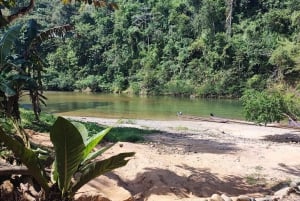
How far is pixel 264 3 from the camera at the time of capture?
165 ft

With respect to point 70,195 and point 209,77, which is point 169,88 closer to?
point 209,77

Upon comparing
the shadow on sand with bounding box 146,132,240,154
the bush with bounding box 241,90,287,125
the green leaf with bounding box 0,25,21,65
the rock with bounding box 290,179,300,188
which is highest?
the green leaf with bounding box 0,25,21,65

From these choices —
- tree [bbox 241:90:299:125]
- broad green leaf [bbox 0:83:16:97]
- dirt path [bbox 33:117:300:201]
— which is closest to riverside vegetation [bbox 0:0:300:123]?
tree [bbox 241:90:299:125]

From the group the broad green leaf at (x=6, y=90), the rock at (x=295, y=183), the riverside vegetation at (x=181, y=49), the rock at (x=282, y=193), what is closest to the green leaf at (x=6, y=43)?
the broad green leaf at (x=6, y=90)

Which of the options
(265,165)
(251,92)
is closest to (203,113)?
(251,92)

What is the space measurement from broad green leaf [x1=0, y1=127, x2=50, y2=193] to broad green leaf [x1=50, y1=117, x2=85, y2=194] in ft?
0.51

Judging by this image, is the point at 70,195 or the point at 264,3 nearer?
the point at 70,195

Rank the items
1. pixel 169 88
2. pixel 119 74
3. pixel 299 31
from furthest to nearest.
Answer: pixel 119 74 < pixel 169 88 < pixel 299 31

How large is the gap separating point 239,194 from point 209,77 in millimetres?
37786

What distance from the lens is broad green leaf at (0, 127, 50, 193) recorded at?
3391 millimetres

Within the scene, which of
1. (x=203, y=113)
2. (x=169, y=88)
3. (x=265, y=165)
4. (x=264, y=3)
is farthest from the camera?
(x=264, y=3)

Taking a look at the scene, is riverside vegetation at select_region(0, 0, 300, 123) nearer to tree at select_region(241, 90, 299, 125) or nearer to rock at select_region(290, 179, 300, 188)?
tree at select_region(241, 90, 299, 125)

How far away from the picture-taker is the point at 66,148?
3490 millimetres

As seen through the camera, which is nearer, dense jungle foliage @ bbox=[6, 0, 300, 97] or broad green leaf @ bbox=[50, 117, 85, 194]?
broad green leaf @ bbox=[50, 117, 85, 194]
